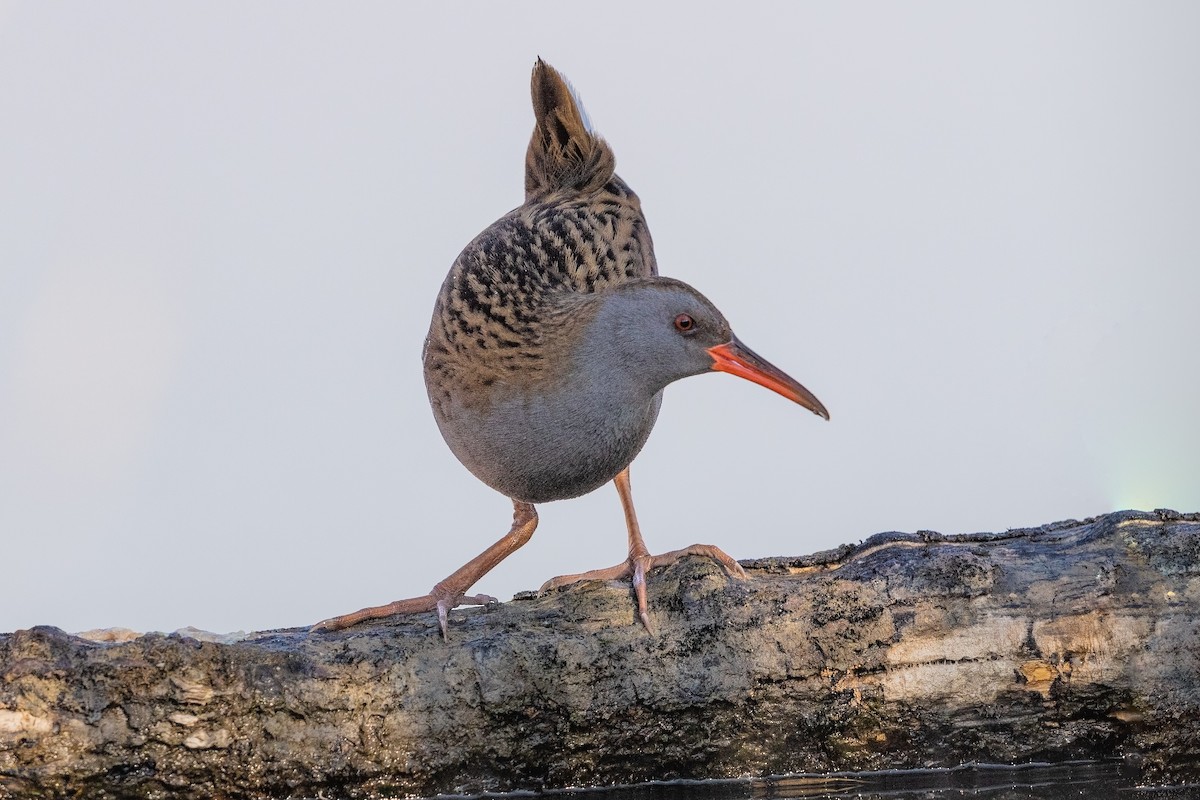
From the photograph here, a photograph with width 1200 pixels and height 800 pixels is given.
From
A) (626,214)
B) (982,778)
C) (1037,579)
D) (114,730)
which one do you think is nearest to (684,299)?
(626,214)

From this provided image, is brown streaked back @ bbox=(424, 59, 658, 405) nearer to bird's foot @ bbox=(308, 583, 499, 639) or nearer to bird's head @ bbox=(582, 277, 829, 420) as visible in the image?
bird's head @ bbox=(582, 277, 829, 420)

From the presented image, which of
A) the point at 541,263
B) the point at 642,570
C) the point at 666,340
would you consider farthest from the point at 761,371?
the point at 541,263

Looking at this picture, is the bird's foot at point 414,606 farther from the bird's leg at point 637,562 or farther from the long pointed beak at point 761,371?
the long pointed beak at point 761,371

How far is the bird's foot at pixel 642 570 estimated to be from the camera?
14.0 ft

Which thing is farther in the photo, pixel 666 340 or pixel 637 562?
pixel 637 562

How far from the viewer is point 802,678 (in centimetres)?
410

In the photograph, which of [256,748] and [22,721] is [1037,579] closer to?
[256,748]

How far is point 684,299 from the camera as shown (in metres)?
4.42

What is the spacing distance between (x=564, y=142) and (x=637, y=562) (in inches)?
71.0

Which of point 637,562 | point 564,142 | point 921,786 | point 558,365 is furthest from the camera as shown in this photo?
point 564,142

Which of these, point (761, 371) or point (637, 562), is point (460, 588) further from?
point (761, 371)

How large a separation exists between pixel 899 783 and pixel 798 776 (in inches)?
12.4

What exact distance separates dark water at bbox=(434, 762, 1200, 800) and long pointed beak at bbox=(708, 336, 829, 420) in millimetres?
1208

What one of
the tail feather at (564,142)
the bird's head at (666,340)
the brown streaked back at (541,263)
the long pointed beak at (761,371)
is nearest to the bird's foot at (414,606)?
the brown streaked back at (541,263)
